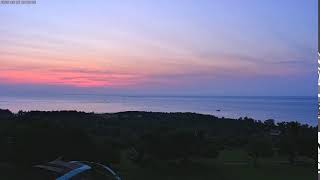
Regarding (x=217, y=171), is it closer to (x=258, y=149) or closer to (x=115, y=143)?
(x=115, y=143)

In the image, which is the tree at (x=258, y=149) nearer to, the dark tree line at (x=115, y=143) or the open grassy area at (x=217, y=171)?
the dark tree line at (x=115, y=143)

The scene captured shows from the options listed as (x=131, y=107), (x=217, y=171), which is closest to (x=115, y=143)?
(x=217, y=171)

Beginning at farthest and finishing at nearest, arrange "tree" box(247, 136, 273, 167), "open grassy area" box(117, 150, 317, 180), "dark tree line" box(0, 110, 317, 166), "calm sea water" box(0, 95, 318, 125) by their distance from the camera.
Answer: "calm sea water" box(0, 95, 318, 125)
"tree" box(247, 136, 273, 167)
"open grassy area" box(117, 150, 317, 180)
"dark tree line" box(0, 110, 317, 166)

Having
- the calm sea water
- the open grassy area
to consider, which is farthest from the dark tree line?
the calm sea water

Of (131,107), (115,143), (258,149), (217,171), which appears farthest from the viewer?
(131,107)

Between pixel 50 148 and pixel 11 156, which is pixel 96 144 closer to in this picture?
pixel 50 148

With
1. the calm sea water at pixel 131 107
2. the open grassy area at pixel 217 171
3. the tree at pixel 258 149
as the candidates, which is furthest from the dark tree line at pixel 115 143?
the calm sea water at pixel 131 107

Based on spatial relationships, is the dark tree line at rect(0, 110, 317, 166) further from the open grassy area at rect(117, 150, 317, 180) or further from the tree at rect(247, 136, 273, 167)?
the open grassy area at rect(117, 150, 317, 180)

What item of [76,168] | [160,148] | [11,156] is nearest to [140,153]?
[160,148]

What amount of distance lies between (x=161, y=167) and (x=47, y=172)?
36.8 ft

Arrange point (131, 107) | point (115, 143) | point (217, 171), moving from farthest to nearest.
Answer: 1. point (131, 107)
2. point (115, 143)
3. point (217, 171)

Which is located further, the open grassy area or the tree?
the tree

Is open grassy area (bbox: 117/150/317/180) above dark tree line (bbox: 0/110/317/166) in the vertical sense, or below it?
below

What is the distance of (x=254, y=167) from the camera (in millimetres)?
19594
